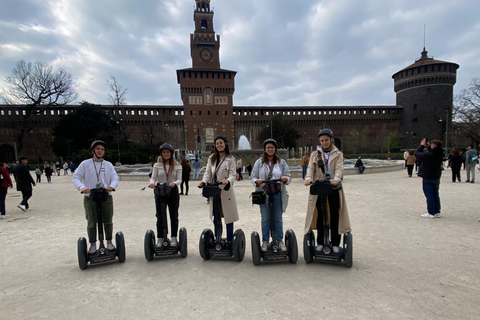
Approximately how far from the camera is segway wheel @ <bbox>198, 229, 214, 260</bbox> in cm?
351

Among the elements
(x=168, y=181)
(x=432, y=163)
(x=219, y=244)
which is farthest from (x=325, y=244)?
(x=432, y=163)

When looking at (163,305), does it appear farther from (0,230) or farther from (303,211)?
(0,230)

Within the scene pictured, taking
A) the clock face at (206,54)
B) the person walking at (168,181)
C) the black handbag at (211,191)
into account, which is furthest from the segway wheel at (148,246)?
the clock face at (206,54)

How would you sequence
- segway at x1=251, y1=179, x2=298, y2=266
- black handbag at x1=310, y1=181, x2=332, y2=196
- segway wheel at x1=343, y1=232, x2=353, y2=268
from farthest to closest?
segway at x1=251, y1=179, x2=298, y2=266
segway wheel at x1=343, y1=232, x2=353, y2=268
black handbag at x1=310, y1=181, x2=332, y2=196

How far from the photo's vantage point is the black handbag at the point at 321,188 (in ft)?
9.79

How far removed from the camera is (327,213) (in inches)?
126

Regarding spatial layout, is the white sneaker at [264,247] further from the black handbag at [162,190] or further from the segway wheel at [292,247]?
the black handbag at [162,190]

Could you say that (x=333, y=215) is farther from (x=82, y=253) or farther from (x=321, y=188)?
(x=82, y=253)

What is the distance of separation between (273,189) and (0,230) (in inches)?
250

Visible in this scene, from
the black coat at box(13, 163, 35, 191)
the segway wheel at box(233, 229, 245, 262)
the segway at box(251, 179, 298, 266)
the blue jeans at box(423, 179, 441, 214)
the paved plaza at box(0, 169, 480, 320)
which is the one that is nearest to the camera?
the paved plaza at box(0, 169, 480, 320)

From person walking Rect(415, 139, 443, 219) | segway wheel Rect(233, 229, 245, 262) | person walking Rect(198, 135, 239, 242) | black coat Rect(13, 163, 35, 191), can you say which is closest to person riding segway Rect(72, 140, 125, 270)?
person walking Rect(198, 135, 239, 242)

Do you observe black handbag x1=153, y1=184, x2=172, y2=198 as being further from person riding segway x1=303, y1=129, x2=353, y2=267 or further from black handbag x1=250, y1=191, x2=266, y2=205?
person riding segway x1=303, y1=129, x2=353, y2=267

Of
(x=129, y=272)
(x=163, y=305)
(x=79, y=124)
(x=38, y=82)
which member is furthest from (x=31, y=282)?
(x=38, y=82)

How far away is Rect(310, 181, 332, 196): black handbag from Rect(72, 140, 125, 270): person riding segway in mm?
2648
